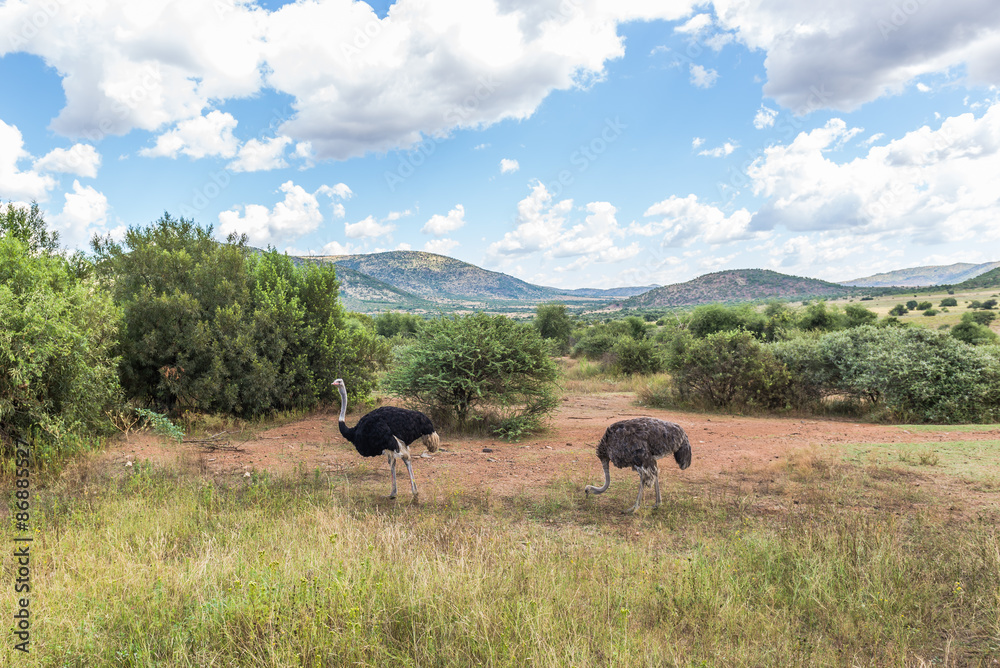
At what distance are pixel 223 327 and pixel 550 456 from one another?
8.82 meters

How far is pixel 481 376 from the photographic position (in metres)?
12.5

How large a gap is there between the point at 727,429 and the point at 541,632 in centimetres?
1097

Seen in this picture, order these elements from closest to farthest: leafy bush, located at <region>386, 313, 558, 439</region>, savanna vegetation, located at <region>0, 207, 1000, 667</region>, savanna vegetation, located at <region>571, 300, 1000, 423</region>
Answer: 1. savanna vegetation, located at <region>0, 207, 1000, 667</region>
2. leafy bush, located at <region>386, 313, 558, 439</region>
3. savanna vegetation, located at <region>571, 300, 1000, 423</region>

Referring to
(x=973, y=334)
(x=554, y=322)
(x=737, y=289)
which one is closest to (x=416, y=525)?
(x=973, y=334)

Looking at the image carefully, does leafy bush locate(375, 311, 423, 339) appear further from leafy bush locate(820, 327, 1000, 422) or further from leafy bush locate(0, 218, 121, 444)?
leafy bush locate(0, 218, 121, 444)

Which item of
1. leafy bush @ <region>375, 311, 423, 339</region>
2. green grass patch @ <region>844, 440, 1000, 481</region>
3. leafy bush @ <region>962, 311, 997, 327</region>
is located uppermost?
leafy bush @ <region>375, 311, 423, 339</region>

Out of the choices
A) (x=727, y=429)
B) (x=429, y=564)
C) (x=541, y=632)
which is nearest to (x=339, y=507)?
(x=429, y=564)

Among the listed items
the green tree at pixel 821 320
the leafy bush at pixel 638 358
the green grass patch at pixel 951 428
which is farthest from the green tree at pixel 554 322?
the green grass patch at pixel 951 428

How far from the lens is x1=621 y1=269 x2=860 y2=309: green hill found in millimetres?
155875

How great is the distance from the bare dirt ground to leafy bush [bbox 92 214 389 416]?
144 cm

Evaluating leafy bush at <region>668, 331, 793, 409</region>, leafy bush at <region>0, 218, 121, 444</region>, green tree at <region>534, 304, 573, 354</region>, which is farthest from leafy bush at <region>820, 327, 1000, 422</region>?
green tree at <region>534, 304, 573, 354</region>

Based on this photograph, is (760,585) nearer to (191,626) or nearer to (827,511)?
(827,511)

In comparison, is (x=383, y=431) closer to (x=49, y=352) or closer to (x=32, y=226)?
(x=49, y=352)

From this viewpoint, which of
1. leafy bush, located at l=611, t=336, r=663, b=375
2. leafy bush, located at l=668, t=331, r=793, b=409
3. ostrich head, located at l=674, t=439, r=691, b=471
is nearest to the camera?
ostrich head, located at l=674, t=439, r=691, b=471
